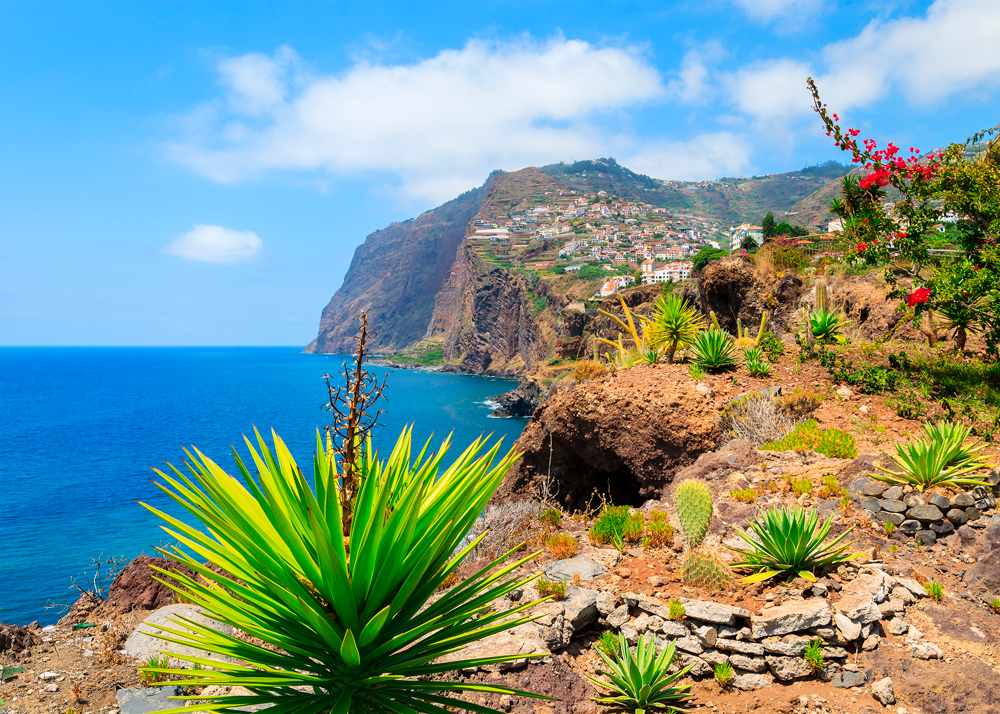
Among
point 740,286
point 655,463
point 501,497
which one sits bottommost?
point 501,497

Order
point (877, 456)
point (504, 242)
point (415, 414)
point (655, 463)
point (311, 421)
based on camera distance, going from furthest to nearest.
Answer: point (504, 242), point (415, 414), point (311, 421), point (655, 463), point (877, 456)

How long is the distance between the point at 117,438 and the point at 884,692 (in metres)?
50.2

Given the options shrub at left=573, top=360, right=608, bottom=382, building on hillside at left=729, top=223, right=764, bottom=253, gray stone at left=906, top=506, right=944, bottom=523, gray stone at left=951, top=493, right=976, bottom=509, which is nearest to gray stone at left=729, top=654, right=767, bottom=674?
gray stone at left=906, top=506, right=944, bottom=523

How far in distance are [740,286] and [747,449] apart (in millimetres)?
7168

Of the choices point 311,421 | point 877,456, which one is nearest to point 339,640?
point 877,456

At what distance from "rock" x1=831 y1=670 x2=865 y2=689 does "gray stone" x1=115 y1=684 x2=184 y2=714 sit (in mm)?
4834

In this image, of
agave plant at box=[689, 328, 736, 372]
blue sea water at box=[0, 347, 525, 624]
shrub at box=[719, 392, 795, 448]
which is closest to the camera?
shrub at box=[719, 392, 795, 448]

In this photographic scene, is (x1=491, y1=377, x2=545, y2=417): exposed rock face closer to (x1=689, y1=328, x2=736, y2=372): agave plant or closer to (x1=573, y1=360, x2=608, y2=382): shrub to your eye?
(x1=573, y1=360, x2=608, y2=382): shrub

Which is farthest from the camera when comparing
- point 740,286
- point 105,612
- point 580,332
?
point 580,332

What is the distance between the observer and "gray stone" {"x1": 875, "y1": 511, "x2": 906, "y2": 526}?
523 centimetres

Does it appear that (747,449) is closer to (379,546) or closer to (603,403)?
(603,403)

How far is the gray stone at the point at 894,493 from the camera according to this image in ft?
17.4

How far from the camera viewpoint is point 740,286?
42.8ft

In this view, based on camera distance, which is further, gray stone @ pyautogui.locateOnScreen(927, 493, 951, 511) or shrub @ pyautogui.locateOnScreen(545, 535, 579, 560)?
shrub @ pyautogui.locateOnScreen(545, 535, 579, 560)
